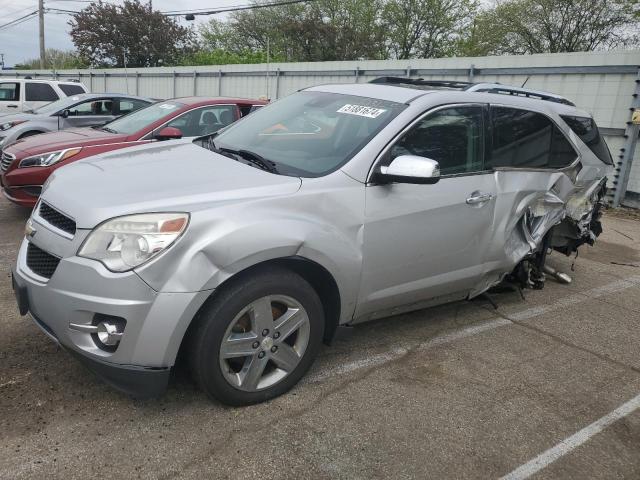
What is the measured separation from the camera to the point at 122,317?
2.31m

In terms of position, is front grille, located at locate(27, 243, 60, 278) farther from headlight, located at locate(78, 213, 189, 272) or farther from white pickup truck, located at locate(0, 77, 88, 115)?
white pickup truck, located at locate(0, 77, 88, 115)

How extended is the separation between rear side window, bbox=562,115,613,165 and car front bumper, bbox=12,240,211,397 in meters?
3.74

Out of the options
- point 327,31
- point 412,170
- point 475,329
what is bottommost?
point 475,329

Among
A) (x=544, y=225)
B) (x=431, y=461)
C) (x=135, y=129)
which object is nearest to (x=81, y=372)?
(x=431, y=461)

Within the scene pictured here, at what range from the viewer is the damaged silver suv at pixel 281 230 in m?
2.38

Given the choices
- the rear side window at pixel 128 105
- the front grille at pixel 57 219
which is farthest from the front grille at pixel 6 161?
the rear side window at pixel 128 105

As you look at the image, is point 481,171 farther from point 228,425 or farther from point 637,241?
point 637,241

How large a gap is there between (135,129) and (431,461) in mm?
5488

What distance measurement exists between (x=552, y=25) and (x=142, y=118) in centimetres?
2802

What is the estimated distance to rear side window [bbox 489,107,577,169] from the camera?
3758 millimetres

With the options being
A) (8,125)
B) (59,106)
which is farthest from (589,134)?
(8,125)

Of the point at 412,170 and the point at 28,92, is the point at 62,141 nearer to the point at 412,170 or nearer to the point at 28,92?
the point at 412,170

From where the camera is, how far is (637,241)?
7504 mm

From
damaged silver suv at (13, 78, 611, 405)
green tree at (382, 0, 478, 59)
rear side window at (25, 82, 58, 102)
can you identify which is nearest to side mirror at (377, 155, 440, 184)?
damaged silver suv at (13, 78, 611, 405)
